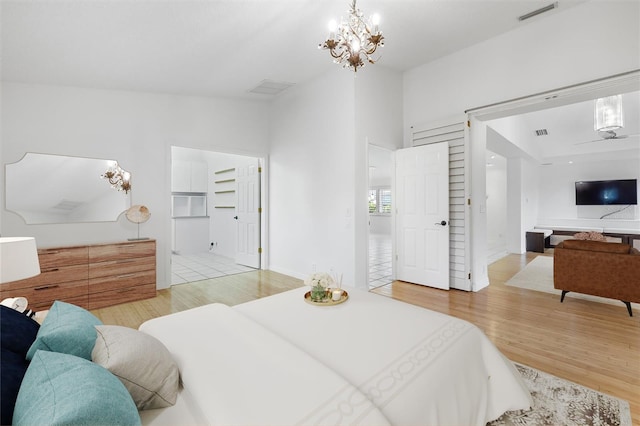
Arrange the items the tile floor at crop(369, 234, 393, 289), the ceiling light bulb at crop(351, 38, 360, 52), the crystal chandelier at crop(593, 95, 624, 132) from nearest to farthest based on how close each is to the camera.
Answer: the ceiling light bulb at crop(351, 38, 360, 52) < the tile floor at crop(369, 234, 393, 289) < the crystal chandelier at crop(593, 95, 624, 132)

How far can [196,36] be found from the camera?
118 inches

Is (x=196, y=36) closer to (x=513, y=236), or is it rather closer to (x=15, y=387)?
(x=15, y=387)

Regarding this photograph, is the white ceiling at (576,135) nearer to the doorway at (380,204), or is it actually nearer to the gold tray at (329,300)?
the doorway at (380,204)

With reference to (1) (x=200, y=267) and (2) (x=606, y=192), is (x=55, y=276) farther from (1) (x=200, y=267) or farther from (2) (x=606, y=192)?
(2) (x=606, y=192)

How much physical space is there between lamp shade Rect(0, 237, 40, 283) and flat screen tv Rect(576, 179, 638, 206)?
11.4m

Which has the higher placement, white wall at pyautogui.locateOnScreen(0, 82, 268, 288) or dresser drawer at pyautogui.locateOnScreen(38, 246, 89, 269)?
white wall at pyautogui.locateOnScreen(0, 82, 268, 288)

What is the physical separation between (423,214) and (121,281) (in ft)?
Answer: 13.9

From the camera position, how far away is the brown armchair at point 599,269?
10.2ft

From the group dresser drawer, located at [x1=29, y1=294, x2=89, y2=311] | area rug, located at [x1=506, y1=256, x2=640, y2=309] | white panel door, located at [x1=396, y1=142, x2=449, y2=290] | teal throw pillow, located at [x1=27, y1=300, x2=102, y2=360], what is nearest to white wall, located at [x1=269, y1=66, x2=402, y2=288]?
white panel door, located at [x1=396, y1=142, x2=449, y2=290]

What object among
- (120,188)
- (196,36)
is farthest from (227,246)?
(196,36)

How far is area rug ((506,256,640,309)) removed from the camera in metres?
3.76

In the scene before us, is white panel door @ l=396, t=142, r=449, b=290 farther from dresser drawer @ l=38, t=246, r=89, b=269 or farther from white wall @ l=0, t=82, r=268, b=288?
dresser drawer @ l=38, t=246, r=89, b=269

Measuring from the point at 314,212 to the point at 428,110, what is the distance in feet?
7.83

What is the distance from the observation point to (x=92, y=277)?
3.55 m
